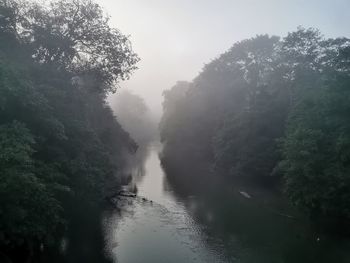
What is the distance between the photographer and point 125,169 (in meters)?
63.2

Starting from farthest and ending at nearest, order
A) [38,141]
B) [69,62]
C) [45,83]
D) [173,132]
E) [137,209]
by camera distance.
→ [173,132] < [137,209] < [69,62] < [45,83] < [38,141]

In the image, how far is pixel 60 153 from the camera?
22.8 m

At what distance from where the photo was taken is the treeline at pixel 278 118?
34406 millimetres

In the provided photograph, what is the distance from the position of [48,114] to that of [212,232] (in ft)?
59.3

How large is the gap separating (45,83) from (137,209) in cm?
1770

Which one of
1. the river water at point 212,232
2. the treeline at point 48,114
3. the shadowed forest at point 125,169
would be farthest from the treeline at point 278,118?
the treeline at point 48,114

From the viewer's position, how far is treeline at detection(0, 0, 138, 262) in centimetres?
1677

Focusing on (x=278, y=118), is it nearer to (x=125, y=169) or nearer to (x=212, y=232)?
(x=125, y=169)

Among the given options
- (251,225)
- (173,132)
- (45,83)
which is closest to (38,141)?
(45,83)

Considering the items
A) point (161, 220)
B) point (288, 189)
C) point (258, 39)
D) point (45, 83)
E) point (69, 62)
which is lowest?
point (161, 220)

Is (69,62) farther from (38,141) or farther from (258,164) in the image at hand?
(258,164)

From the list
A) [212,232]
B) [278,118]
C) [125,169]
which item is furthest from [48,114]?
[278,118]

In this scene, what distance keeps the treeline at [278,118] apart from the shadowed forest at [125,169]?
0.18 metres

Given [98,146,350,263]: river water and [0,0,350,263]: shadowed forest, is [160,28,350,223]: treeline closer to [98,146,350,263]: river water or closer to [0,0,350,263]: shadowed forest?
[0,0,350,263]: shadowed forest
